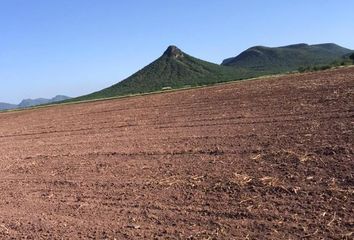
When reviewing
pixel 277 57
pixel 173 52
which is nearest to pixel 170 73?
pixel 173 52

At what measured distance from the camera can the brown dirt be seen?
638 cm

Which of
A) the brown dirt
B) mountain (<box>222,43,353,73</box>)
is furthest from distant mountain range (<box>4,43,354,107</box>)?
the brown dirt

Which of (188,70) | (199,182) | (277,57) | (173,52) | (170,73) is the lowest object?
(199,182)

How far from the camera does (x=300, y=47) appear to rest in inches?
3787

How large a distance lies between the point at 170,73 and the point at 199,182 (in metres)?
59.6

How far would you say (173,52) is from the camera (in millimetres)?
71250

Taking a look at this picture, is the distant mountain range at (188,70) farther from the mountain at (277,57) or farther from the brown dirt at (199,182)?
the brown dirt at (199,182)

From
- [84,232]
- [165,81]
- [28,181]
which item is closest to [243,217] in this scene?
[84,232]

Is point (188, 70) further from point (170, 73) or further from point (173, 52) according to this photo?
point (173, 52)

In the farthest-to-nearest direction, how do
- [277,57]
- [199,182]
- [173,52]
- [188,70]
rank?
[277,57], [173,52], [188,70], [199,182]

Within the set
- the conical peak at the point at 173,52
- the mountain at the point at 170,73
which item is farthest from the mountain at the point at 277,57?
the conical peak at the point at 173,52

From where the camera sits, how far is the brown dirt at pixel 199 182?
6382 millimetres

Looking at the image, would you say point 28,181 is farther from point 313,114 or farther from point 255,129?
point 313,114

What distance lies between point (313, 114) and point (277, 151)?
3820mm
